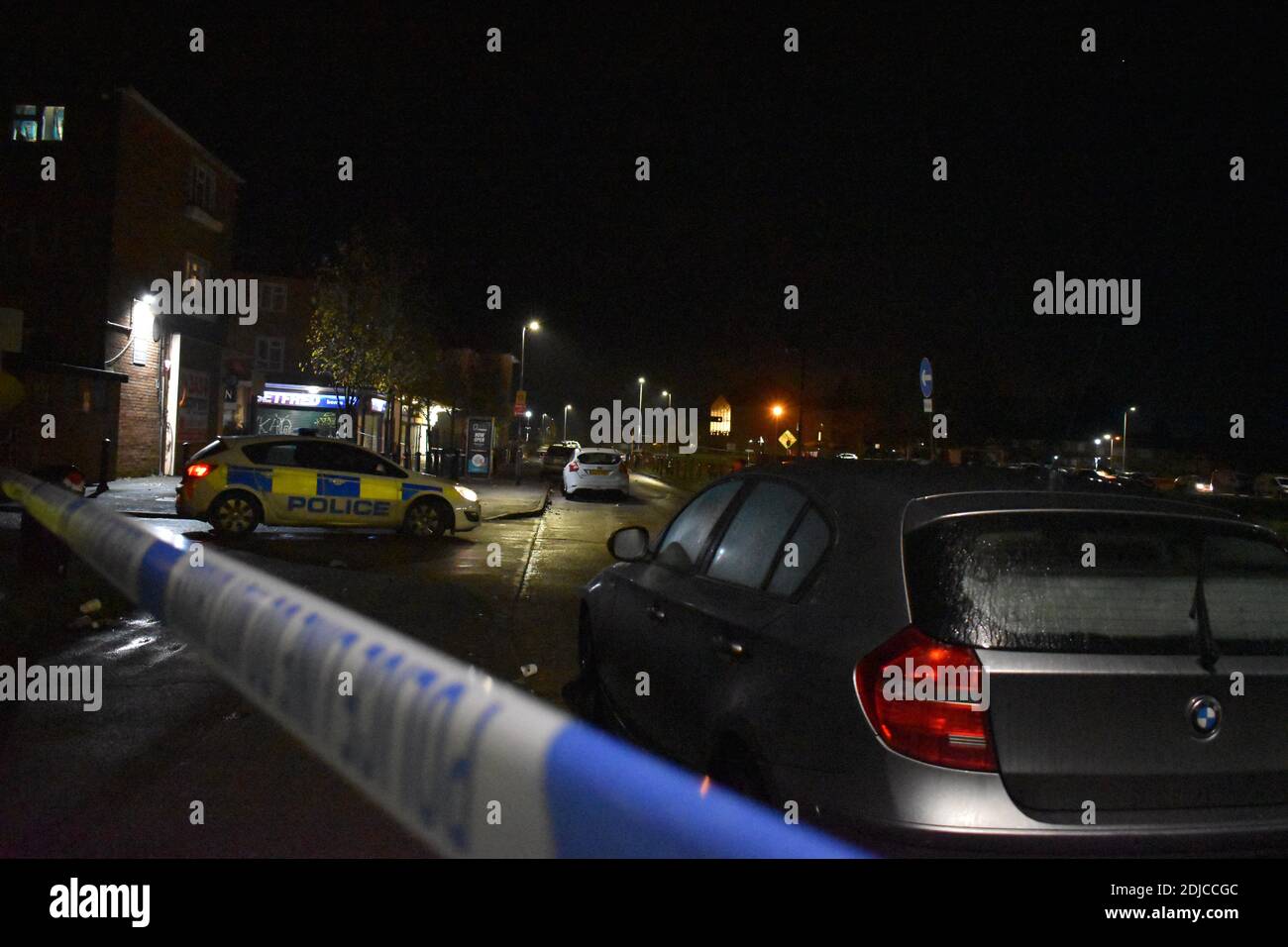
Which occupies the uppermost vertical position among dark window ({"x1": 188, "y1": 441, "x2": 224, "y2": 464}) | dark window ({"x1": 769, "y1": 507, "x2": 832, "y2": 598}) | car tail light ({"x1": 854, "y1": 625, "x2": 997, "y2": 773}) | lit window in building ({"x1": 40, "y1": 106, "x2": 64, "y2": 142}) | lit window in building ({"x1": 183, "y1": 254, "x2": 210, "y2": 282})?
lit window in building ({"x1": 40, "y1": 106, "x2": 64, "y2": 142})

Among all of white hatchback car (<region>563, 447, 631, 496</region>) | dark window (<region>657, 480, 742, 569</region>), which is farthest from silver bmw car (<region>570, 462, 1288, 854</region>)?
white hatchback car (<region>563, 447, 631, 496</region>)

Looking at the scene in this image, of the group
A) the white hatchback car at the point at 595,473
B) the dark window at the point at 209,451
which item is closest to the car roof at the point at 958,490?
the dark window at the point at 209,451

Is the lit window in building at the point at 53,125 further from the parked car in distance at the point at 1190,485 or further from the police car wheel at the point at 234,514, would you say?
the parked car in distance at the point at 1190,485

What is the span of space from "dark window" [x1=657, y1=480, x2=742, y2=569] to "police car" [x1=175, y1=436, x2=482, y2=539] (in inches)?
484

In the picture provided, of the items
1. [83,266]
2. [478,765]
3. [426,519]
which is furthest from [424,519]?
[83,266]

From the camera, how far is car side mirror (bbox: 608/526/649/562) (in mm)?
5684

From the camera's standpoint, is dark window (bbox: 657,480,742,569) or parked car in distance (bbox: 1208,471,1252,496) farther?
parked car in distance (bbox: 1208,471,1252,496)

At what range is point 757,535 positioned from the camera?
4367 mm

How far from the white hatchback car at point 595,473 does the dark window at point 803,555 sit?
28843 mm

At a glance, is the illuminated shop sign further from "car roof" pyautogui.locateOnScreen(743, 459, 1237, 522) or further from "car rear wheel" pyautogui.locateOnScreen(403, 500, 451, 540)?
"car roof" pyautogui.locateOnScreen(743, 459, 1237, 522)

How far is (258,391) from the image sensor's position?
37.2 m

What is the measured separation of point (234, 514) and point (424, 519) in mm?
2842
